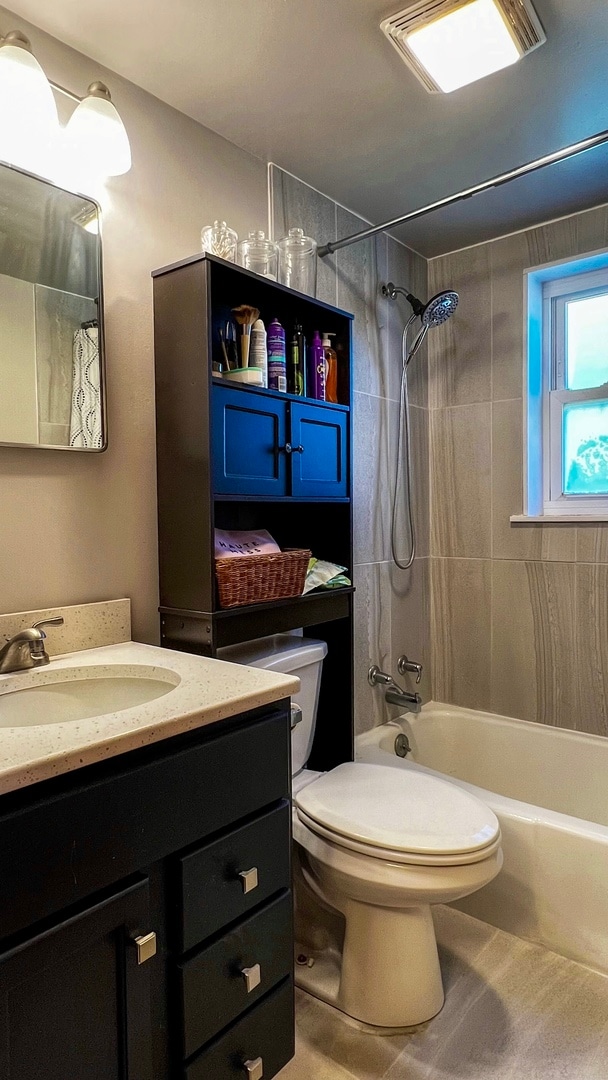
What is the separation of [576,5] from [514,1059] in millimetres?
2209

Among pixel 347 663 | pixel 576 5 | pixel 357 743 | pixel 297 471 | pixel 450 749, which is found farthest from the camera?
pixel 450 749

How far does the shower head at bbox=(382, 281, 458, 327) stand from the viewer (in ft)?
7.02

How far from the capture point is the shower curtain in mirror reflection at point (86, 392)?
137cm

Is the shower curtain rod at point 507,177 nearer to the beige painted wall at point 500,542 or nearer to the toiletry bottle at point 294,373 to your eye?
the toiletry bottle at point 294,373

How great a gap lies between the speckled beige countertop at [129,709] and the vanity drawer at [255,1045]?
0.53m

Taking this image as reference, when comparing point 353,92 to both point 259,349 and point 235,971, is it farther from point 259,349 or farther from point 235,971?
point 235,971

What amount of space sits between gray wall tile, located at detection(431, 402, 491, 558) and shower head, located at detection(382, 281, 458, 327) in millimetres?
423

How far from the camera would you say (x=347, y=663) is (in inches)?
71.2

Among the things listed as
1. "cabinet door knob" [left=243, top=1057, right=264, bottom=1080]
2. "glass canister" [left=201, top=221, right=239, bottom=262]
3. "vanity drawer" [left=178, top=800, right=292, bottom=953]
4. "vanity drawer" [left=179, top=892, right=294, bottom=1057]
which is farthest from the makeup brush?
"cabinet door knob" [left=243, top=1057, right=264, bottom=1080]

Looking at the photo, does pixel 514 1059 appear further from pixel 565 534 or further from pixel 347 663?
pixel 565 534

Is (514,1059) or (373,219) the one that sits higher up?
(373,219)

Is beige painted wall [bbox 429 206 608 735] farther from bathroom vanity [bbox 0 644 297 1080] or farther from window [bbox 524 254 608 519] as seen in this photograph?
bathroom vanity [bbox 0 644 297 1080]

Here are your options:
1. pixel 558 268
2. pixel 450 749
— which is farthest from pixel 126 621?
pixel 558 268

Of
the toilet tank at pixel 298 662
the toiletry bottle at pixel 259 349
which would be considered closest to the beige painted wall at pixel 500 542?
the toilet tank at pixel 298 662
